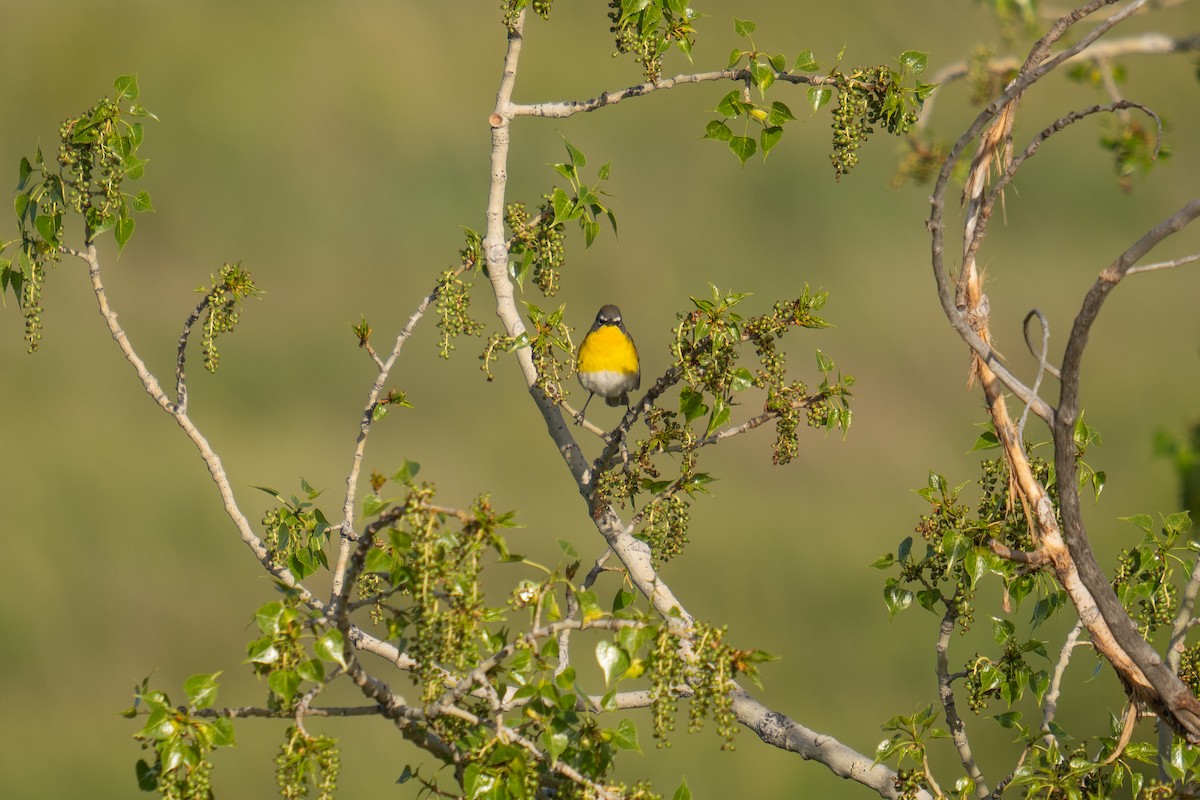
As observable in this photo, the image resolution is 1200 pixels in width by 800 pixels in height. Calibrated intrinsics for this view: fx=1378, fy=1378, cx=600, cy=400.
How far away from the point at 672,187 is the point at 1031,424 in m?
9.17

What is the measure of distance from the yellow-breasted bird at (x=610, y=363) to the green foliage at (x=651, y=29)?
9.70 feet

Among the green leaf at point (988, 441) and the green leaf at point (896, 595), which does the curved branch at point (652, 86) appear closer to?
the green leaf at point (988, 441)

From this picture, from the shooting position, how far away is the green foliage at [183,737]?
250 cm

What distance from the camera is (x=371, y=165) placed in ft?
66.1

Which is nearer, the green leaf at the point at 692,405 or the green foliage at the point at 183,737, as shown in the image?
the green foliage at the point at 183,737

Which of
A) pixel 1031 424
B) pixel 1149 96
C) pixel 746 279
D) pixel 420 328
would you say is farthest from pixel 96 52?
pixel 1149 96

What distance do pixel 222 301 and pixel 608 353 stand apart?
3083mm

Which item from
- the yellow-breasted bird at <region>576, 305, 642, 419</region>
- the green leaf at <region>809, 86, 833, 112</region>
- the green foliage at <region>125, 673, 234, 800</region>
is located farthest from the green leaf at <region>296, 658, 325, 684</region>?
the yellow-breasted bird at <region>576, 305, 642, 419</region>

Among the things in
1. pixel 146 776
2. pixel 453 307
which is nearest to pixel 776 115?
pixel 453 307

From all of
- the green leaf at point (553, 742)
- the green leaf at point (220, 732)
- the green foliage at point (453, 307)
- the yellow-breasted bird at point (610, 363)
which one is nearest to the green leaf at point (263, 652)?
the green leaf at point (220, 732)

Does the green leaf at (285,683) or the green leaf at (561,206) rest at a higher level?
the green leaf at (561,206)

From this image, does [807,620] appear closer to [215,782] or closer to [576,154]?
[215,782]

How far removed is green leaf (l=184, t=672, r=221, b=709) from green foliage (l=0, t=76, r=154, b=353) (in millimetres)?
1405

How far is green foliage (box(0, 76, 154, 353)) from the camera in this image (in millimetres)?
3637
